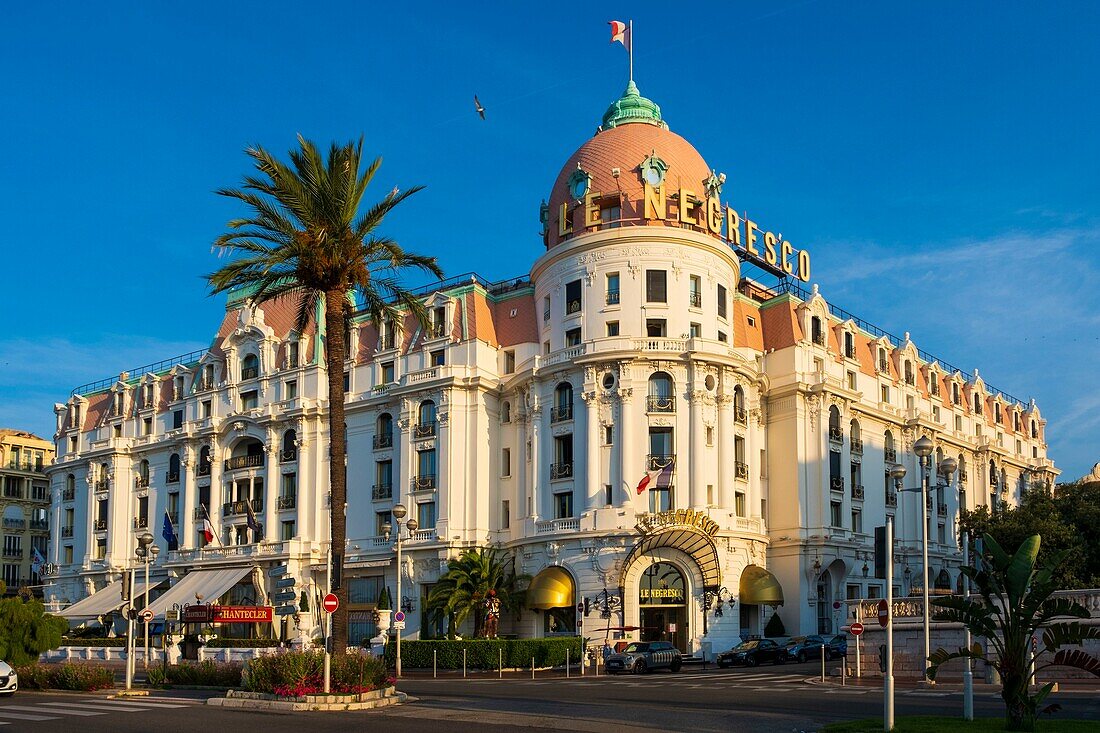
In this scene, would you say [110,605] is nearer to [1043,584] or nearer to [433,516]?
[433,516]

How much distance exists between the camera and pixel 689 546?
59.2 meters

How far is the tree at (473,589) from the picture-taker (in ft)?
199

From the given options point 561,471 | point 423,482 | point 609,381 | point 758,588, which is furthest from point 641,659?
point 423,482

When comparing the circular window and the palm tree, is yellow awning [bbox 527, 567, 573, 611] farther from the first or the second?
the palm tree

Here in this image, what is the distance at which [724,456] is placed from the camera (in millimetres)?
62938

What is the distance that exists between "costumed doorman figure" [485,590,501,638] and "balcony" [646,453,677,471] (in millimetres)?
10797

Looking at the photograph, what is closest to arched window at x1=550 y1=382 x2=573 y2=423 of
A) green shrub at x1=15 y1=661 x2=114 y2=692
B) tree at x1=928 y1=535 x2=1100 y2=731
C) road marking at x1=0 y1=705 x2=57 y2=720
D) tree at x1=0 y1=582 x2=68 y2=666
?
tree at x1=0 y1=582 x2=68 y2=666

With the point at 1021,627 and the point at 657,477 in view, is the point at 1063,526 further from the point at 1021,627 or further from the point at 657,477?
the point at 1021,627

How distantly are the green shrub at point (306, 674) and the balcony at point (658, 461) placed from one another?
102 feet

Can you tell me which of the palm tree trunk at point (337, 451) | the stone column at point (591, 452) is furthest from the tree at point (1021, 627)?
the stone column at point (591, 452)

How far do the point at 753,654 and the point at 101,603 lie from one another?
4868cm

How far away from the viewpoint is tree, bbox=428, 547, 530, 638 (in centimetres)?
6072

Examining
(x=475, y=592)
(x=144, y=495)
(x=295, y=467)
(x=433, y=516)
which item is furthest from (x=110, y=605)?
(x=475, y=592)

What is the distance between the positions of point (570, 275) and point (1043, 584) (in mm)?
43838
